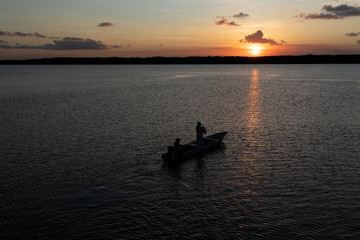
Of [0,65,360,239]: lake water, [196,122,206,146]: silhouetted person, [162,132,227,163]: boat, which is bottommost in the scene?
[0,65,360,239]: lake water

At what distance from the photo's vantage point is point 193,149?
90.4 feet

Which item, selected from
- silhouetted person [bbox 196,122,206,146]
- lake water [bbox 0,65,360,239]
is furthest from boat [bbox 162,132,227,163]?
lake water [bbox 0,65,360,239]

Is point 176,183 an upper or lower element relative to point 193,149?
lower

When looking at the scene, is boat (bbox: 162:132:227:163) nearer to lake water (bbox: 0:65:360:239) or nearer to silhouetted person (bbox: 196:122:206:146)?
silhouetted person (bbox: 196:122:206:146)

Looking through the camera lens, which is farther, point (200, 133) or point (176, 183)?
point (200, 133)

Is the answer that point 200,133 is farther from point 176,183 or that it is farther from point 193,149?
point 176,183

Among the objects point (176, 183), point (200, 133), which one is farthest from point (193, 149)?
point (176, 183)

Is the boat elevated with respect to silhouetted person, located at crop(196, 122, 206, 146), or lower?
lower

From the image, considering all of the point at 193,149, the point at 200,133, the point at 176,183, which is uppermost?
the point at 200,133

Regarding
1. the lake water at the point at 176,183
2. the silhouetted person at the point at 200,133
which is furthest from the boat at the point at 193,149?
the lake water at the point at 176,183

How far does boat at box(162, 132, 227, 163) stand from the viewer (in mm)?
25094

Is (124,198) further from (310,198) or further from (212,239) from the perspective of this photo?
(310,198)

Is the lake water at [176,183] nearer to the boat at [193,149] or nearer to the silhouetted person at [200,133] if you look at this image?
the boat at [193,149]

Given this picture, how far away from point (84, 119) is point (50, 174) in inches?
928
